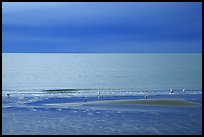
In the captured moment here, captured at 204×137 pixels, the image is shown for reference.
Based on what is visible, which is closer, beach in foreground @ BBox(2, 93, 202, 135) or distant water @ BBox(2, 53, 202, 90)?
beach in foreground @ BBox(2, 93, 202, 135)

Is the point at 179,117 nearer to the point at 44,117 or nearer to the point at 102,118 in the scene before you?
the point at 102,118

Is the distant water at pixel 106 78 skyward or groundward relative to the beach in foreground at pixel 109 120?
skyward

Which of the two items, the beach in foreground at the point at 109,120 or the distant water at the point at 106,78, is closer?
the beach in foreground at the point at 109,120

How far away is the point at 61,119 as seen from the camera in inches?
577

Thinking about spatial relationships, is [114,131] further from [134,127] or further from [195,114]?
[195,114]

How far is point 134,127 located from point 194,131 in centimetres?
219

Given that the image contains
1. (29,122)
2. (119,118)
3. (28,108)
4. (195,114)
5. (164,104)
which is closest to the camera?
(29,122)

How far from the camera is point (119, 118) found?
14945 mm

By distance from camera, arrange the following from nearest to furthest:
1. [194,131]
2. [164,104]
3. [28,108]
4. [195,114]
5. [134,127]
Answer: [194,131] → [134,127] → [195,114] → [28,108] → [164,104]

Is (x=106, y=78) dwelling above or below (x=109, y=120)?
above

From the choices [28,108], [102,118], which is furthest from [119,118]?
[28,108]

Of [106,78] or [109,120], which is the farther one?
[106,78]

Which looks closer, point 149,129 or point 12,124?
point 149,129

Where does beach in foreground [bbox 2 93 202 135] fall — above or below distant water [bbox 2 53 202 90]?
below
